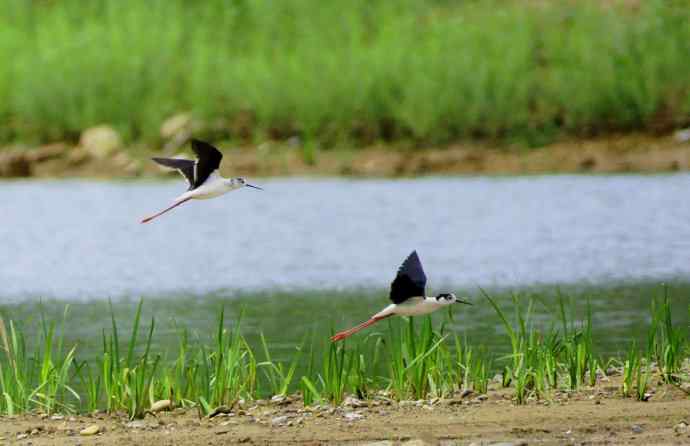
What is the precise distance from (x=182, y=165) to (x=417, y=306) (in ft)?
4.56

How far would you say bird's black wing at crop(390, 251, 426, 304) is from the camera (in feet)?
24.7

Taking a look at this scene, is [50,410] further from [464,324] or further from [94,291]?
[94,291]

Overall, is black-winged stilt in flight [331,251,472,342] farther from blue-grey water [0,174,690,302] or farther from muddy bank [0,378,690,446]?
blue-grey water [0,174,690,302]

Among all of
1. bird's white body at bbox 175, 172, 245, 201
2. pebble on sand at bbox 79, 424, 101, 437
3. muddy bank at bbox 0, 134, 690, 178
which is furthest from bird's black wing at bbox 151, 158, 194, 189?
muddy bank at bbox 0, 134, 690, 178

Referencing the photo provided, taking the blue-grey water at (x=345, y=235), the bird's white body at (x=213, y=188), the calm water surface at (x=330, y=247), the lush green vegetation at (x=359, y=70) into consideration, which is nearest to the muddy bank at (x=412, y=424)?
the bird's white body at (x=213, y=188)

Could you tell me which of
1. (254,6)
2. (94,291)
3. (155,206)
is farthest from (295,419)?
(254,6)

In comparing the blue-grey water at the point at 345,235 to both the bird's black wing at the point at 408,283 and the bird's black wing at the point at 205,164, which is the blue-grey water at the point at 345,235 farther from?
the bird's black wing at the point at 205,164

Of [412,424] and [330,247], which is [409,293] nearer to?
[412,424]

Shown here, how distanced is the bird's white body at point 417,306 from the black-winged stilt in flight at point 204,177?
2.83 ft

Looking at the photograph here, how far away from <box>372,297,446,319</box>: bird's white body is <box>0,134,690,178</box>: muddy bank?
17.7 meters

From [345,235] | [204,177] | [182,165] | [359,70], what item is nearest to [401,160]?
[359,70]

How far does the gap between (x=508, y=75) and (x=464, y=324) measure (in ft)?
53.7

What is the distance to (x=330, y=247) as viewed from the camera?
17828 millimetres

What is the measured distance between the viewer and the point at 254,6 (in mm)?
33719
